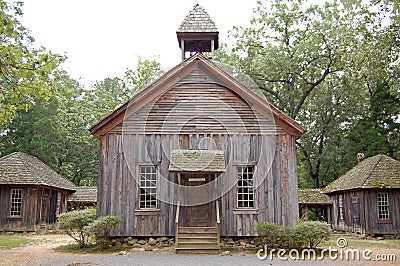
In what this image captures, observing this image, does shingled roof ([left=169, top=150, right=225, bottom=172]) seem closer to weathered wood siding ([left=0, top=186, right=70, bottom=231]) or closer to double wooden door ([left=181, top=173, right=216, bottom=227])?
double wooden door ([left=181, top=173, right=216, bottom=227])

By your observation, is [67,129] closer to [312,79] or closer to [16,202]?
[16,202]

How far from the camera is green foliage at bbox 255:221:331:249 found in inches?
566

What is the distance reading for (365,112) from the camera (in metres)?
34.8

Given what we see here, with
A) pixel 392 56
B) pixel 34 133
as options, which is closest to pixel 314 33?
pixel 392 56

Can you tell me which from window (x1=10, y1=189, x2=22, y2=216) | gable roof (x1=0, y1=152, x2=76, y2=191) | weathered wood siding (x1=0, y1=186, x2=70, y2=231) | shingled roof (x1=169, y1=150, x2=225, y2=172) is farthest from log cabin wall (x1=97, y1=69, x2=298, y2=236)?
window (x1=10, y1=189, x2=22, y2=216)

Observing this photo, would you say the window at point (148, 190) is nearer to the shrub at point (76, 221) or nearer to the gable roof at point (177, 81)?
the shrub at point (76, 221)

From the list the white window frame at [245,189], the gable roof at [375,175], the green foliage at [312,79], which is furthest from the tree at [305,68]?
the white window frame at [245,189]

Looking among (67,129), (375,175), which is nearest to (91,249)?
(375,175)

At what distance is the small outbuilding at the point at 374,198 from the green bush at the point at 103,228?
14.1 m

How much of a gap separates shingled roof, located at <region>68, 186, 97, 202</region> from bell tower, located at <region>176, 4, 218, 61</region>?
15.4m

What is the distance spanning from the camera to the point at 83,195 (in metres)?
30.4

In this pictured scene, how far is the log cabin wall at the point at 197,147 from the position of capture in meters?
15.9

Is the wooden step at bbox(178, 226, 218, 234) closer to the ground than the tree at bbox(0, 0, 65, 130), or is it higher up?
closer to the ground

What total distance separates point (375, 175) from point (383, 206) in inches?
70.8
